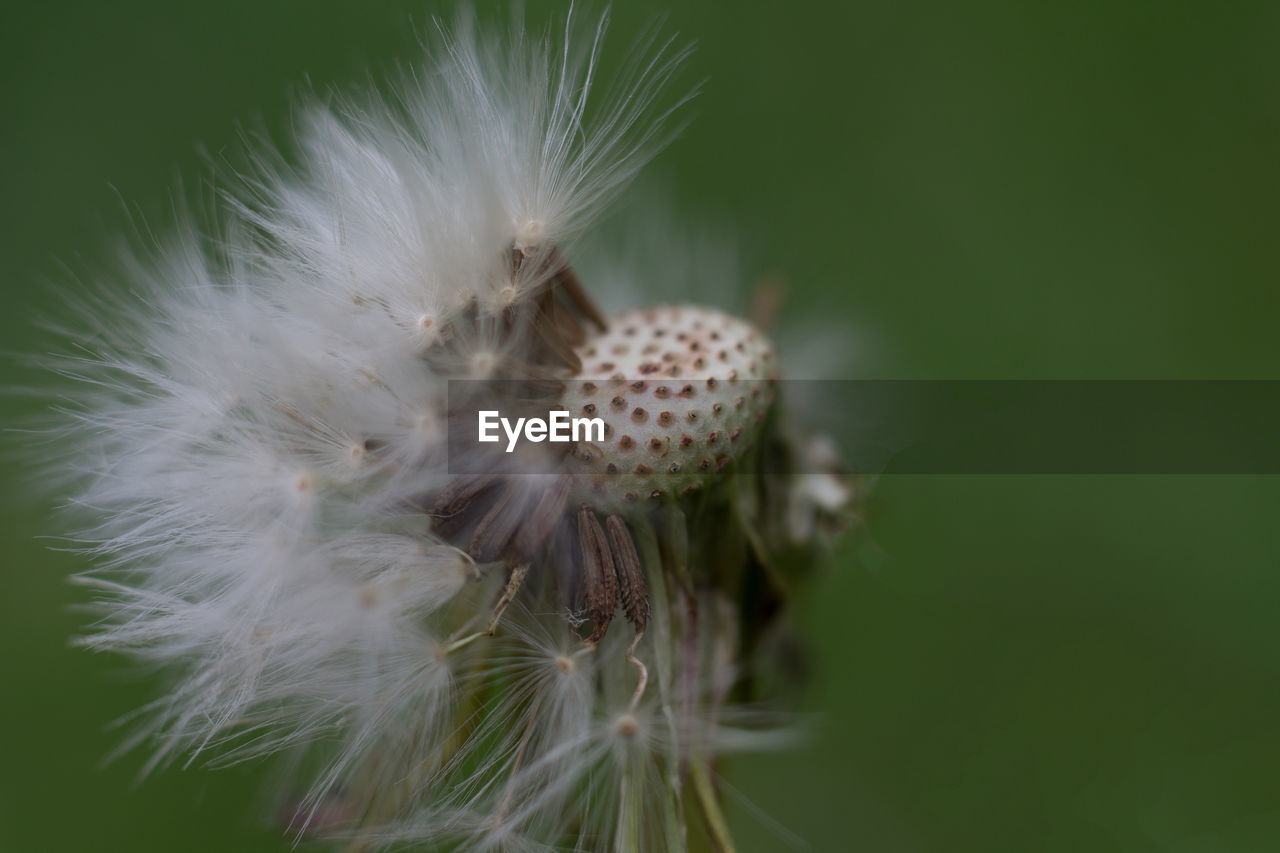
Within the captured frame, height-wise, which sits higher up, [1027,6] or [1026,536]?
[1027,6]

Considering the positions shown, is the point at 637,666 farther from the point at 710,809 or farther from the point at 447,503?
the point at 447,503

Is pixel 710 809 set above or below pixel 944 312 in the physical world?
below

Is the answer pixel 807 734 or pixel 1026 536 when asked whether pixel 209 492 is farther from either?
pixel 1026 536

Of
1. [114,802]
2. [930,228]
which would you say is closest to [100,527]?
[114,802]

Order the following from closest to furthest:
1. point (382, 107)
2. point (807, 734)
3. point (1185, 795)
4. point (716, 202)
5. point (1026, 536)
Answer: point (382, 107), point (1185, 795), point (807, 734), point (1026, 536), point (716, 202)

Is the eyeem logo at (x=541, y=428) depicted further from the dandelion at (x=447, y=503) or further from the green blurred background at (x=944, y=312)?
the green blurred background at (x=944, y=312)

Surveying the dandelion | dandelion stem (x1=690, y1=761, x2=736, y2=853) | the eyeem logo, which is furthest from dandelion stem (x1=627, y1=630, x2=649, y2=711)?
the eyeem logo

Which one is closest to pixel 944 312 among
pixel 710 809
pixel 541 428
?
pixel 541 428
